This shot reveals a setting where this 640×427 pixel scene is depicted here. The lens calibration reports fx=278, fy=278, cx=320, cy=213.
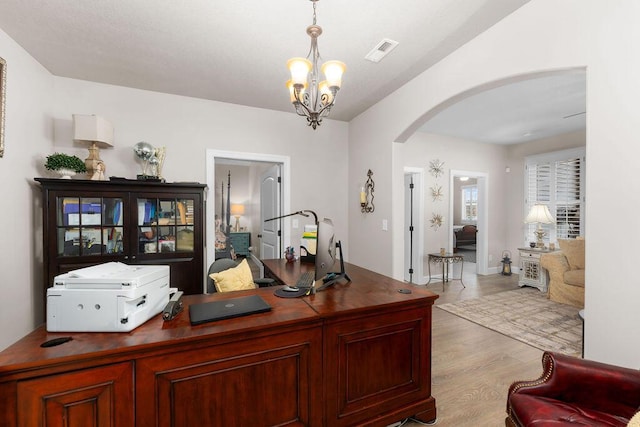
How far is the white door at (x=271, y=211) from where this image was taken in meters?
4.04

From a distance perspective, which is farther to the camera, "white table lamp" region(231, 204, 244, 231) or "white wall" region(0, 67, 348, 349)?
"white table lamp" region(231, 204, 244, 231)

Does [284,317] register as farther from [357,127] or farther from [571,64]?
[357,127]

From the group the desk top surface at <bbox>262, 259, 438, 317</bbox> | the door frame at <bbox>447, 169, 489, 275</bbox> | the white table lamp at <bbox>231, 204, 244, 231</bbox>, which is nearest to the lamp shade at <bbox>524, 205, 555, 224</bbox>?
the door frame at <bbox>447, 169, 489, 275</bbox>

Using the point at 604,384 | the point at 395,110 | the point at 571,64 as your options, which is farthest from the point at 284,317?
the point at 395,110

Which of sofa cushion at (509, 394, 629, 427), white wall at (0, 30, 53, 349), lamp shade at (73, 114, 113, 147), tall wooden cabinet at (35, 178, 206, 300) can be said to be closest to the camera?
sofa cushion at (509, 394, 629, 427)

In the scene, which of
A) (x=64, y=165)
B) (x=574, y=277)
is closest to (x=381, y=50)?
(x=64, y=165)

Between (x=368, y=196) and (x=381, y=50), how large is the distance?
1860mm

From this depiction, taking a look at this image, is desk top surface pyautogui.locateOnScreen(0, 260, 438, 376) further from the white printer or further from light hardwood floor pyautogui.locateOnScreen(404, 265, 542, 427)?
light hardwood floor pyautogui.locateOnScreen(404, 265, 542, 427)

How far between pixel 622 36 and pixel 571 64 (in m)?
0.23

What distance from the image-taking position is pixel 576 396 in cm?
125

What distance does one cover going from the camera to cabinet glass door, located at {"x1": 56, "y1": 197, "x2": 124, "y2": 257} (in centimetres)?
261

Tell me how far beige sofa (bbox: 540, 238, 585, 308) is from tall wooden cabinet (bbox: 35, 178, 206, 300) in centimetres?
491

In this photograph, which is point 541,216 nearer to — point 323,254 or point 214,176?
point 323,254

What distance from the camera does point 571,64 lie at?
5.55 feet
